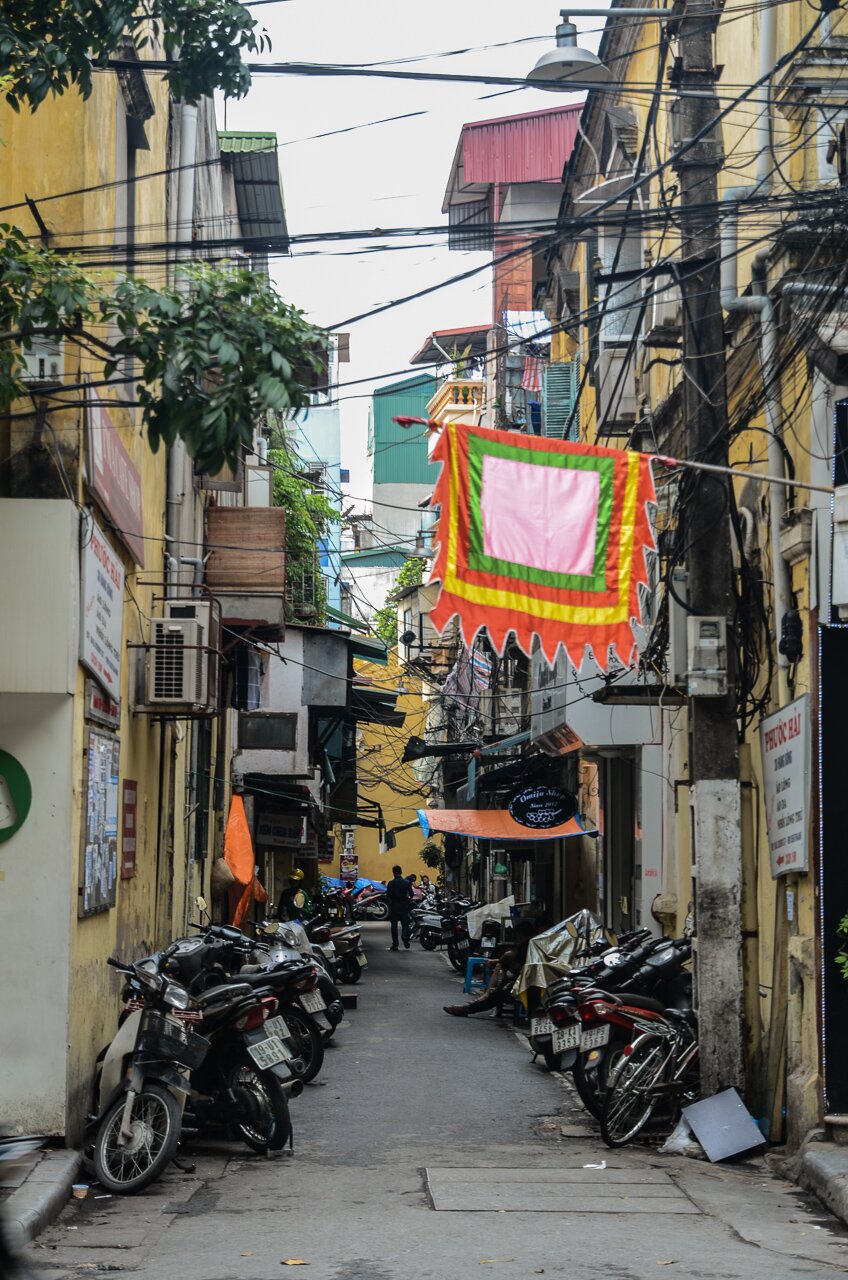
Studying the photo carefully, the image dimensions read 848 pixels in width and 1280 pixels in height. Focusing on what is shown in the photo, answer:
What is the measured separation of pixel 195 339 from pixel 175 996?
171 inches

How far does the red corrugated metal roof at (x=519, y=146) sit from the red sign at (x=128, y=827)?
2794cm

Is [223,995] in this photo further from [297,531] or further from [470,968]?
[297,531]

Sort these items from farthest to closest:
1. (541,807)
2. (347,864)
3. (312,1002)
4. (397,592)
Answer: (347,864), (397,592), (541,807), (312,1002)

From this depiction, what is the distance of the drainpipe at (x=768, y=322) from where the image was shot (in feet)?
35.6

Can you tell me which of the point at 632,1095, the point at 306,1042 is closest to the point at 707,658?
the point at 632,1095

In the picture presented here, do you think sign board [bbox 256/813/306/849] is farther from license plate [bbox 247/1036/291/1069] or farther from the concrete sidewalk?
the concrete sidewalk

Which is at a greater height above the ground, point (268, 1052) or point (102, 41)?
point (102, 41)

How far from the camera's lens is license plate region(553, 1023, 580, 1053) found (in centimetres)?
1165

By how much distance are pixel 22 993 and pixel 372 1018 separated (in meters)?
11.6

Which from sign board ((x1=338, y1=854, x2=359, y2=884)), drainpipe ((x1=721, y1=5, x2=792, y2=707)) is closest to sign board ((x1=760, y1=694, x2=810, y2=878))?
drainpipe ((x1=721, y1=5, x2=792, y2=707))

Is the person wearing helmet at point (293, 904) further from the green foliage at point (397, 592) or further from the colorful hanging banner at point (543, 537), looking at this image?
the green foliage at point (397, 592)

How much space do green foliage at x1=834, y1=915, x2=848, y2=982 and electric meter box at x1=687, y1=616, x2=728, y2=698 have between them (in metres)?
2.10

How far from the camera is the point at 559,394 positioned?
965 inches

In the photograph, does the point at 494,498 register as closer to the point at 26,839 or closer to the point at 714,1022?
the point at 26,839
